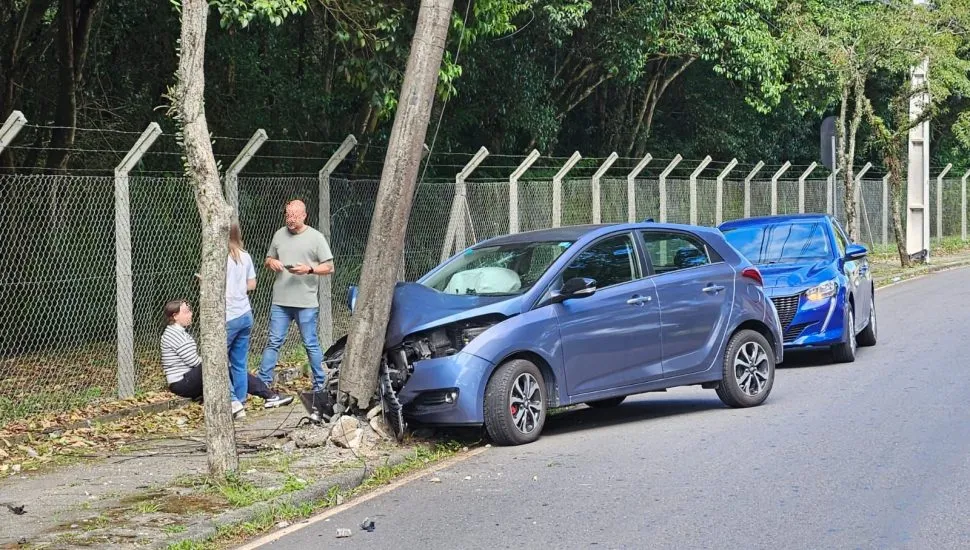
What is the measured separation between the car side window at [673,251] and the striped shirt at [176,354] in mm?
3932

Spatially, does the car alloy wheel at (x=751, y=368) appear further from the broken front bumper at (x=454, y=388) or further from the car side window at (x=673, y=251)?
the broken front bumper at (x=454, y=388)

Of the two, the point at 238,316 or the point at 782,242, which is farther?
the point at 782,242

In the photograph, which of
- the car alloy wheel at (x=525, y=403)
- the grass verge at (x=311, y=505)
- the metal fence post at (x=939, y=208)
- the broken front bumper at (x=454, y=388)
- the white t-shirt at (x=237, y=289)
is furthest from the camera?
the metal fence post at (x=939, y=208)

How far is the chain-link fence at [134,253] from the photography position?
37.4ft

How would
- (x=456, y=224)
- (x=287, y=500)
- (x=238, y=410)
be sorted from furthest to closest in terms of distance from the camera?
(x=456, y=224) → (x=238, y=410) → (x=287, y=500)

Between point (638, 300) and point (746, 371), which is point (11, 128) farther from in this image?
point (746, 371)

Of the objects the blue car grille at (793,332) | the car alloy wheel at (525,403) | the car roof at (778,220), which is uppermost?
the car roof at (778,220)

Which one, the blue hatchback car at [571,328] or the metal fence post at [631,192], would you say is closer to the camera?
the blue hatchback car at [571,328]

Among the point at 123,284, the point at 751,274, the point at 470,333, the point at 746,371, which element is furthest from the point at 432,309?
the point at 123,284

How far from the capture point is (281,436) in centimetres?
991

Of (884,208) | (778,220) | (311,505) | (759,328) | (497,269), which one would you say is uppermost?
(884,208)

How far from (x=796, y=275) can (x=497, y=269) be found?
4.92m

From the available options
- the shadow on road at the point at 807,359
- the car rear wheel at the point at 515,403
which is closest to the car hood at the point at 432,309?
the car rear wheel at the point at 515,403

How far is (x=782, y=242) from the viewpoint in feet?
48.6
